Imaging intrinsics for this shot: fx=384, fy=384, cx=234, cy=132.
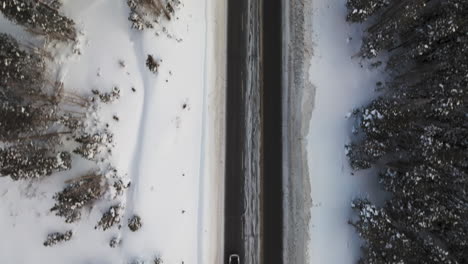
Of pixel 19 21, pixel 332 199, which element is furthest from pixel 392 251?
pixel 19 21

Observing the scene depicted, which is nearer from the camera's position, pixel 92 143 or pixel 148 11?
pixel 92 143

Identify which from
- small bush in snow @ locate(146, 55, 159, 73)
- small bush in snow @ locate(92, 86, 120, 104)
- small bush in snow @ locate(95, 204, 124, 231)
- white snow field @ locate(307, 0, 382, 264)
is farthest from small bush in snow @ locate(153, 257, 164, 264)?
small bush in snow @ locate(146, 55, 159, 73)

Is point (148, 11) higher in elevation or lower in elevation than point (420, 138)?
higher

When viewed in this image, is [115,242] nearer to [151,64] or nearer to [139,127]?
[139,127]

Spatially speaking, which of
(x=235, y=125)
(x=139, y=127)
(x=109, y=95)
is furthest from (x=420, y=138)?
(x=109, y=95)

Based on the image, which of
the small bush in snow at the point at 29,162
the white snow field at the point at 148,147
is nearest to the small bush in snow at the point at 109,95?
the white snow field at the point at 148,147

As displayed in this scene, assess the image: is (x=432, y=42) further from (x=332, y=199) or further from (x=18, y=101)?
(x=18, y=101)
